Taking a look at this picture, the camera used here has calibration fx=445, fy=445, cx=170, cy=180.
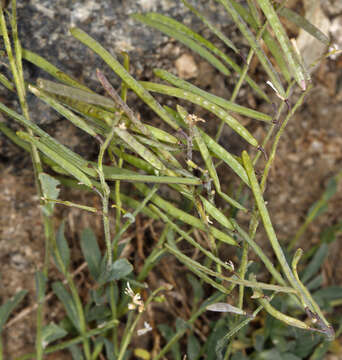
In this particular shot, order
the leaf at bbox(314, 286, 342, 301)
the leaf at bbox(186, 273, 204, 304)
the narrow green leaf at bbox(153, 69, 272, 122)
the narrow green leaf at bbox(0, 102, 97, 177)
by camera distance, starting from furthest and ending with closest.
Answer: the leaf at bbox(314, 286, 342, 301) < the leaf at bbox(186, 273, 204, 304) < the narrow green leaf at bbox(153, 69, 272, 122) < the narrow green leaf at bbox(0, 102, 97, 177)

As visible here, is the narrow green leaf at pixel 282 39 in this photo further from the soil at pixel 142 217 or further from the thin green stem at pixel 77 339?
the thin green stem at pixel 77 339

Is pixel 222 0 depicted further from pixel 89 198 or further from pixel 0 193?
pixel 0 193

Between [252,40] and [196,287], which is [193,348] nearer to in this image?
[196,287]

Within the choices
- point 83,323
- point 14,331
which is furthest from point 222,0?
point 14,331

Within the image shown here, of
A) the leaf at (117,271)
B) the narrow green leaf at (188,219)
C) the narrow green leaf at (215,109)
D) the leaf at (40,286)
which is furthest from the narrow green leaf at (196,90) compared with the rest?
the leaf at (40,286)

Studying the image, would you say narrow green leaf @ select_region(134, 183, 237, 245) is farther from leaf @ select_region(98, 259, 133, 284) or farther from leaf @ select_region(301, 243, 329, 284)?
leaf @ select_region(301, 243, 329, 284)

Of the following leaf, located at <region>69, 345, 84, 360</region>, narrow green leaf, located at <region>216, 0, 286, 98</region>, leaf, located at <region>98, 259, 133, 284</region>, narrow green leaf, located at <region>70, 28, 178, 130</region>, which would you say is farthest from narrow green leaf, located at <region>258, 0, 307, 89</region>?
leaf, located at <region>69, 345, 84, 360</region>

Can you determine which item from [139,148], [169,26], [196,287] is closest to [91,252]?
[196,287]
